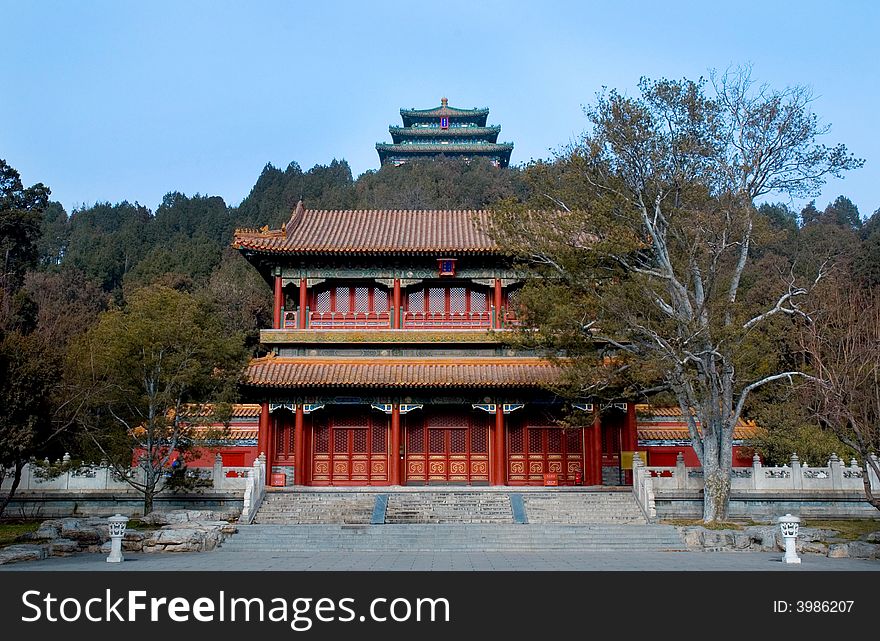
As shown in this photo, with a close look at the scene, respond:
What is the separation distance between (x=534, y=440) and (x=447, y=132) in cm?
7341

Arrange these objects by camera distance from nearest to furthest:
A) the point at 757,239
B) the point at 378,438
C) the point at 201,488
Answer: the point at 757,239
the point at 201,488
the point at 378,438

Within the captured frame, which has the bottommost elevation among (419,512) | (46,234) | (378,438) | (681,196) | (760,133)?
(419,512)

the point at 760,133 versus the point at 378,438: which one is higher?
the point at 760,133

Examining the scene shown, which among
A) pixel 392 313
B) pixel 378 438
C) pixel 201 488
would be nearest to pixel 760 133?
pixel 392 313

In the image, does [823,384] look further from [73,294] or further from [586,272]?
[73,294]

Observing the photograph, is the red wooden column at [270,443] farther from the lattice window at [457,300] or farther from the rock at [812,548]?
the rock at [812,548]

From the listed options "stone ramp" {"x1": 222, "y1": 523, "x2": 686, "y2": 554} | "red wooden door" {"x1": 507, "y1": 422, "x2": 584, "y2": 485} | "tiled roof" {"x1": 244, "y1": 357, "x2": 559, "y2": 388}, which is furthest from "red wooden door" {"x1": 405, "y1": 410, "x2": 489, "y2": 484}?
"stone ramp" {"x1": 222, "y1": 523, "x2": 686, "y2": 554}

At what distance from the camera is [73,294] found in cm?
5616

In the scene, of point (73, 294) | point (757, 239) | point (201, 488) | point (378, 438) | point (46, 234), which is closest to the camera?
point (757, 239)

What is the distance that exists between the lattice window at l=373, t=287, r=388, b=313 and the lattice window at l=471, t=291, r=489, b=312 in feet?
9.47

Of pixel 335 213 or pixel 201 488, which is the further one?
pixel 335 213

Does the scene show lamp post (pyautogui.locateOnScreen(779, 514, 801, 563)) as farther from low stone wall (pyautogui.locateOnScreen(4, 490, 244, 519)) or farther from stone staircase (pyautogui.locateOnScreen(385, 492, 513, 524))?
low stone wall (pyautogui.locateOnScreen(4, 490, 244, 519))

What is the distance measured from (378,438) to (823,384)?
46.5 ft

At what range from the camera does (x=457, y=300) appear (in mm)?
27641
